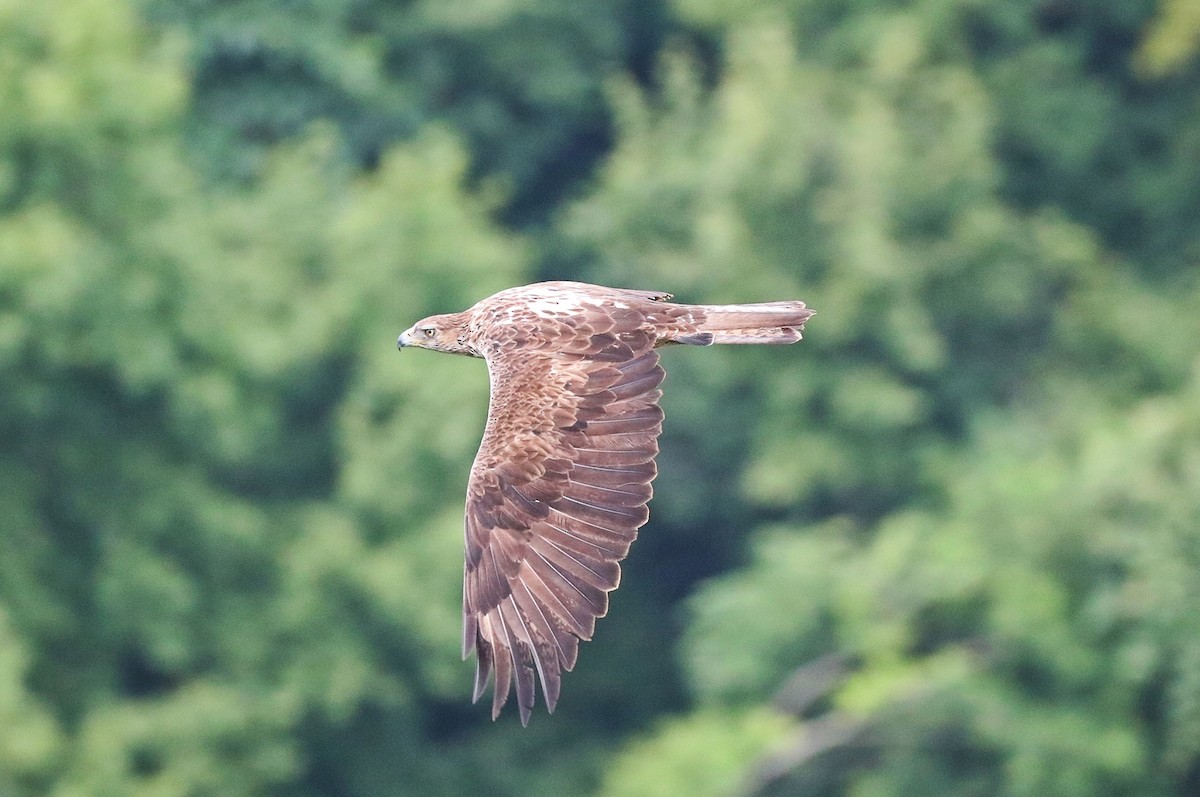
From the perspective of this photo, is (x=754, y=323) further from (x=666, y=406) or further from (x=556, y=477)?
(x=666, y=406)

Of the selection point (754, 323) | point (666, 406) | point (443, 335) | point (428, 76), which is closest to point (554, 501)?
point (754, 323)

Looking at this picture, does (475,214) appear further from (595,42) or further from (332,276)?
(595,42)

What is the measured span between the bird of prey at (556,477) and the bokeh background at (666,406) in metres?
11.3

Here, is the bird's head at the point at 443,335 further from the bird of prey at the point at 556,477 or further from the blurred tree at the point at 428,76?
the blurred tree at the point at 428,76

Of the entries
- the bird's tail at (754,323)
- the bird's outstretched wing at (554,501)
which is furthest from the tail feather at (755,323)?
the bird's outstretched wing at (554,501)

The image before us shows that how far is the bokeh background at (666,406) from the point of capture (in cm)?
2353

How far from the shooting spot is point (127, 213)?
26734 millimetres

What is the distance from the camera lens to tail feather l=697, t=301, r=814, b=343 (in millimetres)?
11477

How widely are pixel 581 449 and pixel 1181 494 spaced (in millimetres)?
12372

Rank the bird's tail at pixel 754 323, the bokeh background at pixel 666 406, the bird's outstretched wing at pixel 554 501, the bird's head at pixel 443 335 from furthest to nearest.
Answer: the bokeh background at pixel 666 406 → the bird's head at pixel 443 335 → the bird's tail at pixel 754 323 → the bird's outstretched wing at pixel 554 501

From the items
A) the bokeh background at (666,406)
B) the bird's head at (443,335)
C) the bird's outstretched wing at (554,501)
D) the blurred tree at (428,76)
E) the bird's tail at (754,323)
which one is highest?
the blurred tree at (428,76)

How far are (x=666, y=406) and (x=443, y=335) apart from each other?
691 inches

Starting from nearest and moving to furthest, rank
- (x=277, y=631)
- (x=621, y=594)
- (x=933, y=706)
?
(x=933, y=706)
(x=277, y=631)
(x=621, y=594)

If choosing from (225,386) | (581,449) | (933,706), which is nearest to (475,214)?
(225,386)
